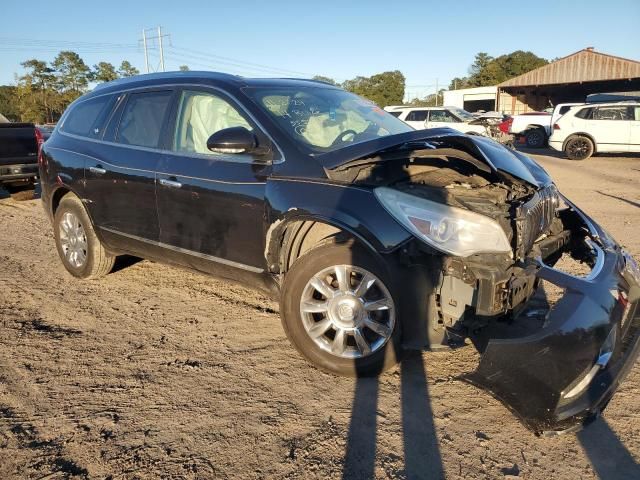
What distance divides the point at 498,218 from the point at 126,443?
7.14 feet

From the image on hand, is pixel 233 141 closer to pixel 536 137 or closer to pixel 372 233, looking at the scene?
pixel 372 233

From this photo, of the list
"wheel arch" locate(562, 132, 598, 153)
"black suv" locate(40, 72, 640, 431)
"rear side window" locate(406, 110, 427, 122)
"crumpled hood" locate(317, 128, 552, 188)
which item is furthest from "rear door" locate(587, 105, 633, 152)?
"crumpled hood" locate(317, 128, 552, 188)

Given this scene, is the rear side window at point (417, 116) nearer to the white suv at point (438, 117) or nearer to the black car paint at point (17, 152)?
the white suv at point (438, 117)

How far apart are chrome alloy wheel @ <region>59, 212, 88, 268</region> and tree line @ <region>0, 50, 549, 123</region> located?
132 ft

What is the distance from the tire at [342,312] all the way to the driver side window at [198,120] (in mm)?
1268

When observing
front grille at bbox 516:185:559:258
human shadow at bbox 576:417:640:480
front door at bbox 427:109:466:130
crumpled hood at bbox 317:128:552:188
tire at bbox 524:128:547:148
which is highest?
front door at bbox 427:109:466:130

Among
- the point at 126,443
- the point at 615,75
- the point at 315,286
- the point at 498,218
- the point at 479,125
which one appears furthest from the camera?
the point at 615,75

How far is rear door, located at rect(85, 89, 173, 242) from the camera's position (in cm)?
392

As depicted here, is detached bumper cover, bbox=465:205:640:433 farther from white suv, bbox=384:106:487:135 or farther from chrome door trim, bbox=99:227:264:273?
white suv, bbox=384:106:487:135

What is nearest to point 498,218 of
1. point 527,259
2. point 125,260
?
point 527,259

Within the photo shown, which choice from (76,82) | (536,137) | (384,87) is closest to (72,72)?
(76,82)

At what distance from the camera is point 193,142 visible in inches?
147

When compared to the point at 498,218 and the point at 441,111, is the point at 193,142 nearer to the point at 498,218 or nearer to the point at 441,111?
the point at 498,218

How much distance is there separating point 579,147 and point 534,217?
52.2ft
